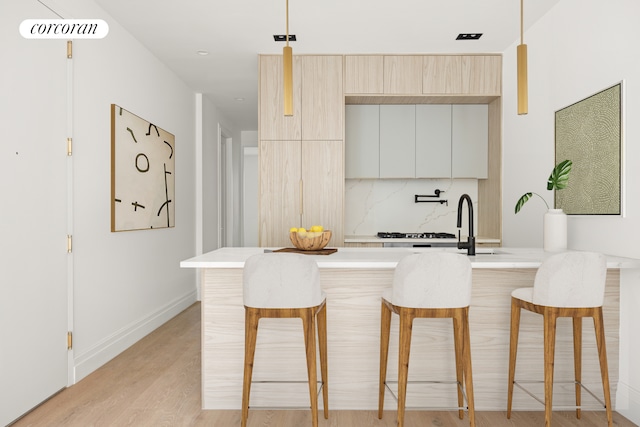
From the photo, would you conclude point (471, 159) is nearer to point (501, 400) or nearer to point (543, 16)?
point (543, 16)

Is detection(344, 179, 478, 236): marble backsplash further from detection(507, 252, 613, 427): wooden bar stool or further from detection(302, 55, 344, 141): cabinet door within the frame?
detection(507, 252, 613, 427): wooden bar stool

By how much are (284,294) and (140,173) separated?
2407 mm

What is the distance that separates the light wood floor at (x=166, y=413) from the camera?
98.4 inches

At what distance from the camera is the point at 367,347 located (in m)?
2.68

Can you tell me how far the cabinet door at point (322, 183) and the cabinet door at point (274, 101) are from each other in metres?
0.20

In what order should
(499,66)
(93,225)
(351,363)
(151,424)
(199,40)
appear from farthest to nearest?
(499,66) → (199,40) → (93,225) → (351,363) → (151,424)

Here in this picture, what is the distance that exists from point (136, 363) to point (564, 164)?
132 inches

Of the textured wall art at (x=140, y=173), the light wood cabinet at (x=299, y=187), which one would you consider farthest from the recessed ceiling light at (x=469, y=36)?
the textured wall art at (x=140, y=173)

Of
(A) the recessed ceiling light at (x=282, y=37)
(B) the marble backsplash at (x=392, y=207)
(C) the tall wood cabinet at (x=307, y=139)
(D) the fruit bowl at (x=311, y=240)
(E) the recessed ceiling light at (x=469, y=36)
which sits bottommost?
(D) the fruit bowl at (x=311, y=240)

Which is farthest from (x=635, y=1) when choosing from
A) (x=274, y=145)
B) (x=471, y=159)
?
(x=274, y=145)

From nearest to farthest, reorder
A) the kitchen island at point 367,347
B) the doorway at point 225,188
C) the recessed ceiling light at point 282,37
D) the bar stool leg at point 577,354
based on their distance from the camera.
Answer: the bar stool leg at point 577,354
the kitchen island at point 367,347
the recessed ceiling light at point 282,37
the doorway at point 225,188

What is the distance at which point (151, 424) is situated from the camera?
2.49m

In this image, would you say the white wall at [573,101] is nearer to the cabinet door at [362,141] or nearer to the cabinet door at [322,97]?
the cabinet door at [362,141]

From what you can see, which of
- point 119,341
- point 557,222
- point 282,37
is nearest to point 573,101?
point 557,222
